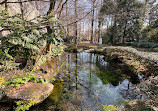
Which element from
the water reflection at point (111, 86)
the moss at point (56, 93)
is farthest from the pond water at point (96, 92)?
the moss at point (56, 93)

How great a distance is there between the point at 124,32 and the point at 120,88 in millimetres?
11002

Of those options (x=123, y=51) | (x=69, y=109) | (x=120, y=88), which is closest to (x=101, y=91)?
(x=120, y=88)

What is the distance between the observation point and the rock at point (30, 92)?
6.51ft

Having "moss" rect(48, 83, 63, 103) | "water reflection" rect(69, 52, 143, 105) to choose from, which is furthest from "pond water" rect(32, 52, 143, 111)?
"moss" rect(48, 83, 63, 103)

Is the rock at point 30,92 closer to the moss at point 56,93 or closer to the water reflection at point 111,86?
the moss at point 56,93

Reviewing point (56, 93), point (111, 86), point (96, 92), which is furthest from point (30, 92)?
point (111, 86)

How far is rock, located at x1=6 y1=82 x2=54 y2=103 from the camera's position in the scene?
1986 mm

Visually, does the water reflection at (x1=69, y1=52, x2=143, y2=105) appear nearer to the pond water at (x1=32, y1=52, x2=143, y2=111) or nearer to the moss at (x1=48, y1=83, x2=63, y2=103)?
the pond water at (x1=32, y1=52, x2=143, y2=111)

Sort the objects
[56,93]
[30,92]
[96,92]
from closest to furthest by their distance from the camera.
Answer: [30,92], [56,93], [96,92]

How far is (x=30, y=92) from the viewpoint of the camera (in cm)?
217

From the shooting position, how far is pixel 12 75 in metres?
2.47

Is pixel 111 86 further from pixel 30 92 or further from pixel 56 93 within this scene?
pixel 30 92

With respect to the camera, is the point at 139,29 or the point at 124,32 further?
the point at 124,32

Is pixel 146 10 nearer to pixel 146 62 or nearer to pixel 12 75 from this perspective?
pixel 146 62
